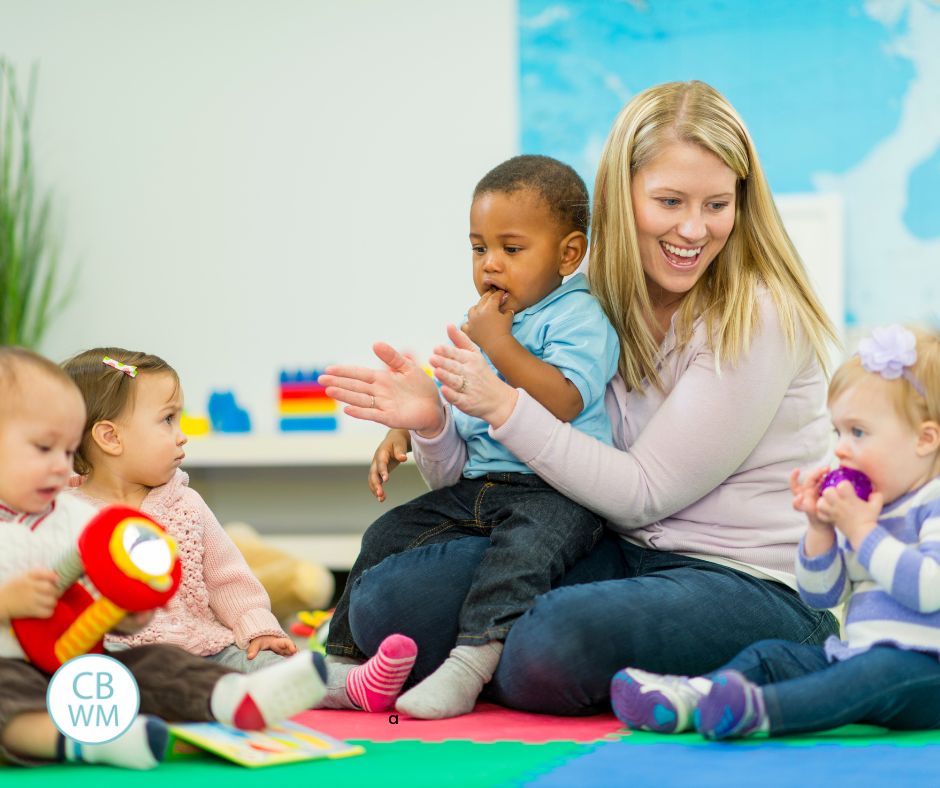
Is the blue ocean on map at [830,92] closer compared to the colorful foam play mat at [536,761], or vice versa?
the colorful foam play mat at [536,761]

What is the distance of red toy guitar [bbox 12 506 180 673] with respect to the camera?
3.58ft

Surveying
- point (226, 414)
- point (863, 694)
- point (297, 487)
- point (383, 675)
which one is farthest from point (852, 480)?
point (297, 487)

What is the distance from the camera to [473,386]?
1574 millimetres

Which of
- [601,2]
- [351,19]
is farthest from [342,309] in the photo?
[601,2]

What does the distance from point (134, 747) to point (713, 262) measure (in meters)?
1.07

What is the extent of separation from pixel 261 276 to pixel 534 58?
3.86ft

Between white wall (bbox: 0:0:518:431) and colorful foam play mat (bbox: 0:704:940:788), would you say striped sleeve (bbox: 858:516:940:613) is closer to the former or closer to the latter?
colorful foam play mat (bbox: 0:704:940:788)

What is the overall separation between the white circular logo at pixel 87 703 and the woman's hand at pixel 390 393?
0.56 meters

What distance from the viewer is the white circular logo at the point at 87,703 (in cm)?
113

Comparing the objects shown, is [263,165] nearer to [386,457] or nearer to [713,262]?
[386,457]

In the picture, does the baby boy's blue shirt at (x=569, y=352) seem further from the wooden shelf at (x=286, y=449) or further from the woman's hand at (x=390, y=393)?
the wooden shelf at (x=286, y=449)

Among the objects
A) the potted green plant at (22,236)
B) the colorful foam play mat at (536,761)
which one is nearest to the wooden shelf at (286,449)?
the potted green plant at (22,236)

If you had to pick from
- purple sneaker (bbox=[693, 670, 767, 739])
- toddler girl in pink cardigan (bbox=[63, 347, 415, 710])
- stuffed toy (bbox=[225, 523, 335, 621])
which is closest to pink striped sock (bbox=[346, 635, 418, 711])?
toddler girl in pink cardigan (bbox=[63, 347, 415, 710])

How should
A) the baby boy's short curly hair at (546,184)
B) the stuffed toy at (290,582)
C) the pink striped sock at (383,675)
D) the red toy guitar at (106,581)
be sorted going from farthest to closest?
the stuffed toy at (290,582) < the baby boy's short curly hair at (546,184) < the pink striped sock at (383,675) < the red toy guitar at (106,581)
